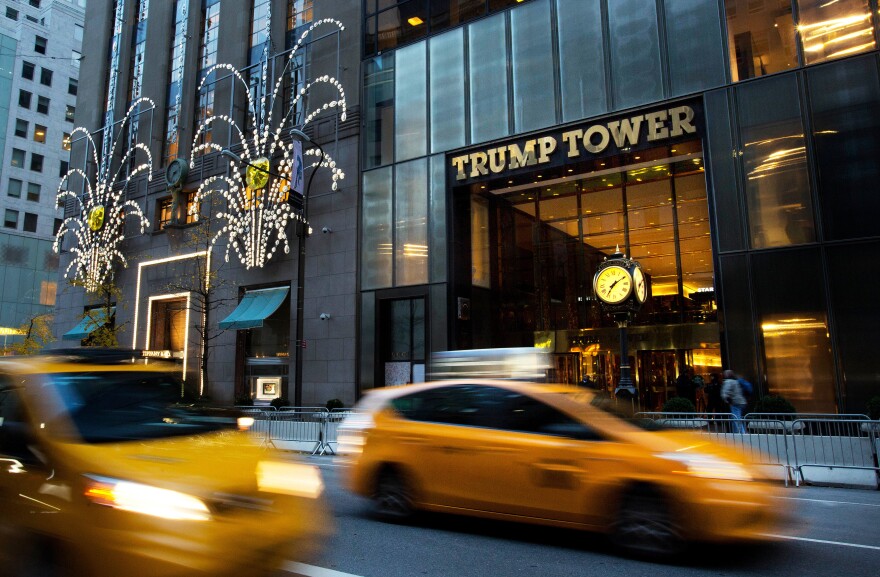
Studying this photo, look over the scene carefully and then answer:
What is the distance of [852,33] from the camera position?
51.1ft

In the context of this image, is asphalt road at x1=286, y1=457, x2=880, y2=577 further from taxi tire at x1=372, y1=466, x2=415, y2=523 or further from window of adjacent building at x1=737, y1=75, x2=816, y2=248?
window of adjacent building at x1=737, y1=75, x2=816, y2=248

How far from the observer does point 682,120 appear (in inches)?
683

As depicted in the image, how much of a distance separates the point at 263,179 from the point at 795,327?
63.1ft

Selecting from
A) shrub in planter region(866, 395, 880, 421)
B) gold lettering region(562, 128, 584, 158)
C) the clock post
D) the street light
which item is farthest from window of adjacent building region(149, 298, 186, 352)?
shrub in planter region(866, 395, 880, 421)

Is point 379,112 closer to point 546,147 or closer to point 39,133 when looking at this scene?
point 546,147

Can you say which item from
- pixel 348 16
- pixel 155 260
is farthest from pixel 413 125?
pixel 155 260

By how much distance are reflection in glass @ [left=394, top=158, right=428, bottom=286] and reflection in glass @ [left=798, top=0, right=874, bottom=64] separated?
12.0m

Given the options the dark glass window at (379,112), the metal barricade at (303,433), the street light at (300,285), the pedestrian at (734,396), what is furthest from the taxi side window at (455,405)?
the dark glass window at (379,112)

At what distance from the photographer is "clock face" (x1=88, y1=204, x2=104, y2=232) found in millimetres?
31594

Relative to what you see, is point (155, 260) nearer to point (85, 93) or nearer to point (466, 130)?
point (85, 93)

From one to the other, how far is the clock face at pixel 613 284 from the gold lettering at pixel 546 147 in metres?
4.78

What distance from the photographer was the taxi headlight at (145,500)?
3.78m

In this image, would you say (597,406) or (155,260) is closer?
(597,406)

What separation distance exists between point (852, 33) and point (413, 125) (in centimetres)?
1344
